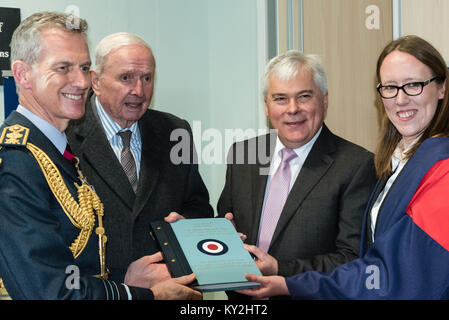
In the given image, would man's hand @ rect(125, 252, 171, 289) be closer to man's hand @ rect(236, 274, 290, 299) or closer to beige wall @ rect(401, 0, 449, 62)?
man's hand @ rect(236, 274, 290, 299)

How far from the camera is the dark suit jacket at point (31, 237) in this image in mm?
1547

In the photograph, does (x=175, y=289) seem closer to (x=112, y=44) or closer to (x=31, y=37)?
(x=31, y=37)

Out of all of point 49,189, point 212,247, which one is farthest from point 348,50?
point 49,189

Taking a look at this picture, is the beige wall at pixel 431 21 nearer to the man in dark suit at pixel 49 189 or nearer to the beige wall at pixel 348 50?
the beige wall at pixel 348 50

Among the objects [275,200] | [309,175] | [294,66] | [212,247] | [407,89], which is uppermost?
[294,66]

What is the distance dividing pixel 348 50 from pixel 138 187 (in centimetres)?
→ 177

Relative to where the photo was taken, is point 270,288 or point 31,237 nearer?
point 31,237

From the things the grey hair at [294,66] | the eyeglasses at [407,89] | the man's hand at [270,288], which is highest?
the grey hair at [294,66]

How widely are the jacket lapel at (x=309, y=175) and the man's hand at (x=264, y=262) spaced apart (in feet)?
0.39

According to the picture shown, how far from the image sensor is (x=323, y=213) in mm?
2184

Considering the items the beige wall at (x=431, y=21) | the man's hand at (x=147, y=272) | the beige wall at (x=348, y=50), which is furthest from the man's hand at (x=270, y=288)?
the beige wall at (x=431, y=21)
